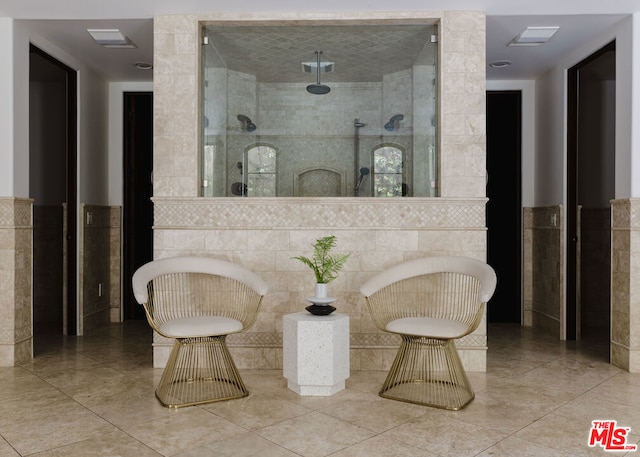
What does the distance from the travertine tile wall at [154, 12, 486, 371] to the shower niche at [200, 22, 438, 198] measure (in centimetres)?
10

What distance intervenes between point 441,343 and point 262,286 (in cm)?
127

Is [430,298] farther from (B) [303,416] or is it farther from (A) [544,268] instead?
(A) [544,268]

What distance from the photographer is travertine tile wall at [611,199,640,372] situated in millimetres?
4277

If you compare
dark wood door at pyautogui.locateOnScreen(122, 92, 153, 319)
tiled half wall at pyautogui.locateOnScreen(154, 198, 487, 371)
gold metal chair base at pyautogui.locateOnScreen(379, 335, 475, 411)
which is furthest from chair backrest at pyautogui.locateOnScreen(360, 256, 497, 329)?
dark wood door at pyautogui.locateOnScreen(122, 92, 153, 319)

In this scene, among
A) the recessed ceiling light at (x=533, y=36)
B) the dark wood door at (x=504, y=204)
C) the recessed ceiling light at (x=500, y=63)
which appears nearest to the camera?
the recessed ceiling light at (x=533, y=36)

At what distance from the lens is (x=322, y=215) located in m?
4.38

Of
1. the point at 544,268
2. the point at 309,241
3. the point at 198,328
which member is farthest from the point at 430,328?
the point at 544,268

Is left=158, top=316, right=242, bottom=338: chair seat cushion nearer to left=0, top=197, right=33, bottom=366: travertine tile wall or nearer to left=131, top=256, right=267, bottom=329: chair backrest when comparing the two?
left=131, top=256, right=267, bottom=329: chair backrest

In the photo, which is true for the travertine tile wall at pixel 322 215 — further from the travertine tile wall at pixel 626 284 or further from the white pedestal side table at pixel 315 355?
the travertine tile wall at pixel 626 284

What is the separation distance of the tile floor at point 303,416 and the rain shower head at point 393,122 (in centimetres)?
189

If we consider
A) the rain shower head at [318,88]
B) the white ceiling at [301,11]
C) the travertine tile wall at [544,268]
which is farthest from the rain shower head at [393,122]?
the travertine tile wall at [544,268]

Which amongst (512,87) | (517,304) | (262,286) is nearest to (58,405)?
(262,286)

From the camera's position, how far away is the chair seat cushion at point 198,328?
350cm

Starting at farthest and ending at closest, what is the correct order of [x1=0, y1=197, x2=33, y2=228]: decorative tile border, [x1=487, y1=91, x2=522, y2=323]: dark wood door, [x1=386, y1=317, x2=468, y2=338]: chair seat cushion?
[x1=487, y1=91, x2=522, y2=323]: dark wood door < [x1=0, y1=197, x2=33, y2=228]: decorative tile border < [x1=386, y1=317, x2=468, y2=338]: chair seat cushion
